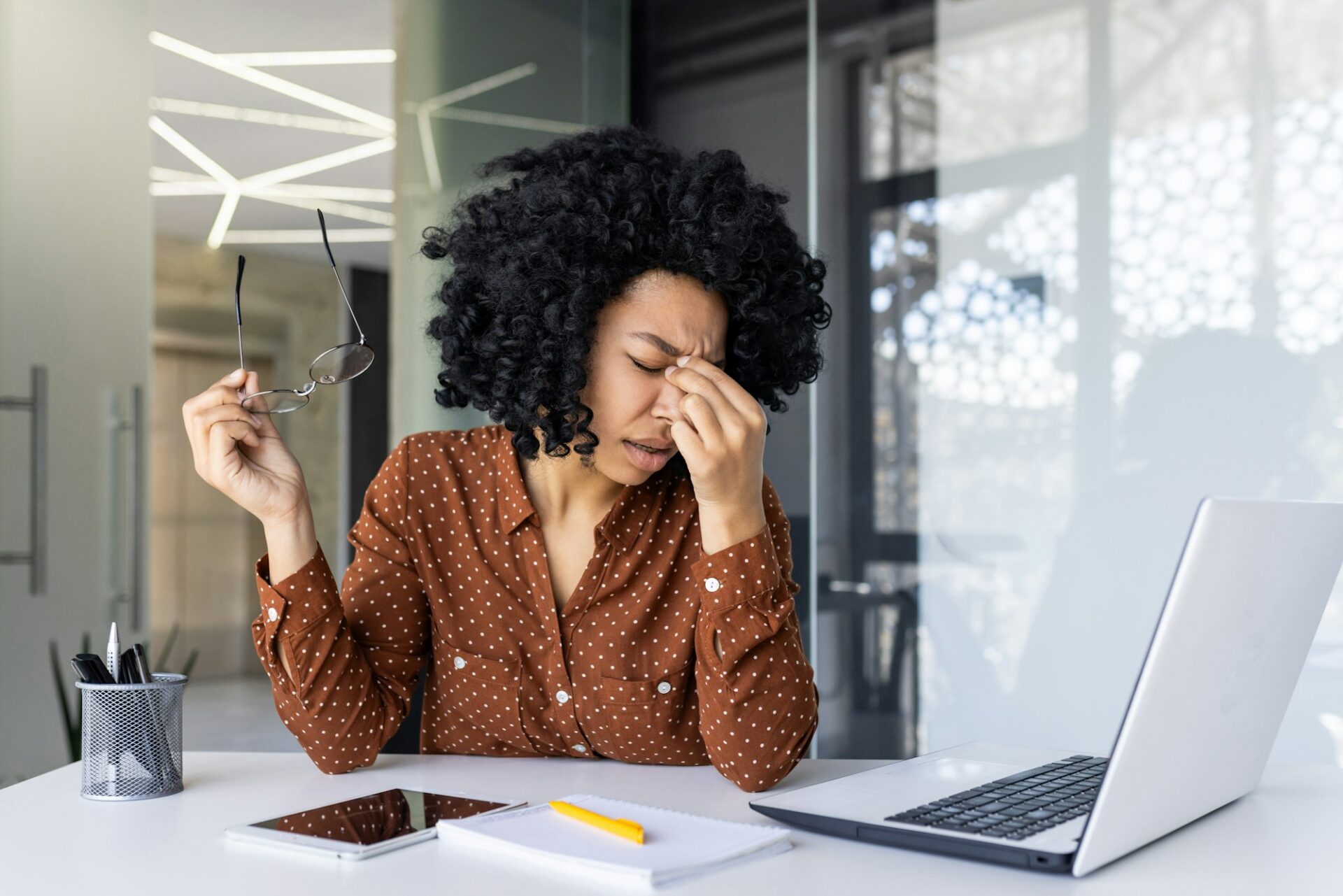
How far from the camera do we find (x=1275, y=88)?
7.93 feet

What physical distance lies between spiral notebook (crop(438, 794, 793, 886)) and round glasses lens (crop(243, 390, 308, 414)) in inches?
20.7

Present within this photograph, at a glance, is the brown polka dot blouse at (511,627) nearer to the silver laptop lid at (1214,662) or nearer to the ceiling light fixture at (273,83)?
the silver laptop lid at (1214,662)

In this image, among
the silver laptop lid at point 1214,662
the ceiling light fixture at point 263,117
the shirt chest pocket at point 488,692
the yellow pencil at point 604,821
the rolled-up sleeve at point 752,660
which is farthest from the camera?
the ceiling light fixture at point 263,117

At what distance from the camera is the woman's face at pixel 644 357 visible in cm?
136

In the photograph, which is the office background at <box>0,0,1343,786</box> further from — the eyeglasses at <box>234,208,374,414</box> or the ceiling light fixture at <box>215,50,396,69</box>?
the eyeglasses at <box>234,208,374,414</box>

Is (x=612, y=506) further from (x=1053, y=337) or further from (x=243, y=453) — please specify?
(x=1053, y=337)

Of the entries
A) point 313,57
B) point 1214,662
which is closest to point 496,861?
point 1214,662

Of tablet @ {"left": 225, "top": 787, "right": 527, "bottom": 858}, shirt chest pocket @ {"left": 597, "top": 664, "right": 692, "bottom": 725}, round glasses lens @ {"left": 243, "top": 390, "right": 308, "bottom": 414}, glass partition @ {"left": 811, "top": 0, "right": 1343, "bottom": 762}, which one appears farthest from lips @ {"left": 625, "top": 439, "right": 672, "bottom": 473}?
glass partition @ {"left": 811, "top": 0, "right": 1343, "bottom": 762}

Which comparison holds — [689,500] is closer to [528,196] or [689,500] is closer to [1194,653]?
[528,196]

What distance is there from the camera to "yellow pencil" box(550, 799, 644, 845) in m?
0.86

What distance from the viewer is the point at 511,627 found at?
146cm

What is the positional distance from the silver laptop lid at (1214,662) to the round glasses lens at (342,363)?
879 mm

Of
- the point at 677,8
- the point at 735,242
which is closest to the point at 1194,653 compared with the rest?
the point at 735,242

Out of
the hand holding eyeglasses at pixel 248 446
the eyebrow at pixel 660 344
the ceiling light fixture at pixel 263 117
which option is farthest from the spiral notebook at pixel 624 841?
the ceiling light fixture at pixel 263 117
